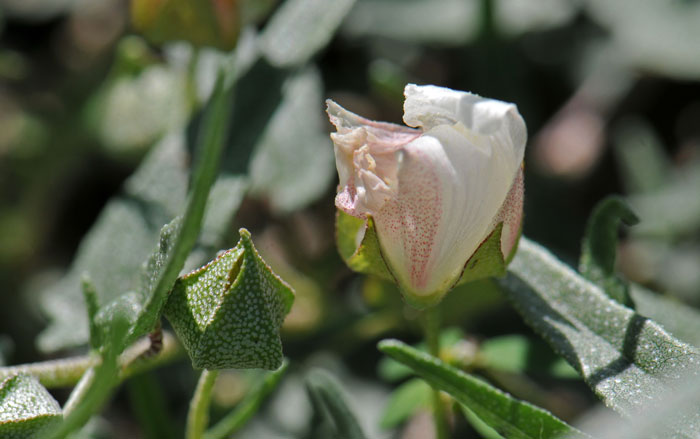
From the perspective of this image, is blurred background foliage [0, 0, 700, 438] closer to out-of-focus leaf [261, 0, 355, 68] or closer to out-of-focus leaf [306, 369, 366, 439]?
out-of-focus leaf [261, 0, 355, 68]

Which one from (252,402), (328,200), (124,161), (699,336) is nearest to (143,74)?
(124,161)

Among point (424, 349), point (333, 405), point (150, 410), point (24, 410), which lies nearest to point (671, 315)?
point (424, 349)

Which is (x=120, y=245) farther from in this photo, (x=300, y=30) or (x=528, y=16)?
(x=528, y=16)

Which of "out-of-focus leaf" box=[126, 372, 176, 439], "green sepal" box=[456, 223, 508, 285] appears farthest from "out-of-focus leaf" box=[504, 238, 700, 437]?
"out-of-focus leaf" box=[126, 372, 176, 439]

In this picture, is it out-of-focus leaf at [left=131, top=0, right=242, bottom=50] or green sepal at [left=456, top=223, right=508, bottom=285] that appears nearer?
green sepal at [left=456, top=223, right=508, bottom=285]

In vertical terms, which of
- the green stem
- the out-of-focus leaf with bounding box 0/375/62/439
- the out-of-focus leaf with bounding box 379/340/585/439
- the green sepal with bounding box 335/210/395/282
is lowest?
the green stem

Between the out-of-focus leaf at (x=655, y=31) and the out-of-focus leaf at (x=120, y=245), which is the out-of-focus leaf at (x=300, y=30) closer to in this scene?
the out-of-focus leaf at (x=120, y=245)

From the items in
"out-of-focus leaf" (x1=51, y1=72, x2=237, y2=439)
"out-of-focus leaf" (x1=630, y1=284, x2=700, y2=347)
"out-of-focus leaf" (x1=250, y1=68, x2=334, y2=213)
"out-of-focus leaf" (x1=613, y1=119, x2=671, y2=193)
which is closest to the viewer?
"out-of-focus leaf" (x1=51, y1=72, x2=237, y2=439)

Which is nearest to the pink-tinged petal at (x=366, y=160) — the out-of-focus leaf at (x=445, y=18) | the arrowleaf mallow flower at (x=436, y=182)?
the arrowleaf mallow flower at (x=436, y=182)
